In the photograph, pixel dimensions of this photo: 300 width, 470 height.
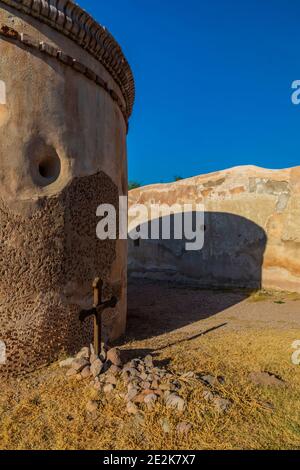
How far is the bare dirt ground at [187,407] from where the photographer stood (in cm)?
241

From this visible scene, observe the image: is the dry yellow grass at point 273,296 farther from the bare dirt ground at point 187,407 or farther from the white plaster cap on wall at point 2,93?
the white plaster cap on wall at point 2,93

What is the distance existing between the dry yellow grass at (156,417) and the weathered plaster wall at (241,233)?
5.69 m

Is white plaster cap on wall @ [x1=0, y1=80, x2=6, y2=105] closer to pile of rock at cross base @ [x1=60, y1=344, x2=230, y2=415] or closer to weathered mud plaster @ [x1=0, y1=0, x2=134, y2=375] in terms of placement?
weathered mud plaster @ [x1=0, y1=0, x2=134, y2=375]

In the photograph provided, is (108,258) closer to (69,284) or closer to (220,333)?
(69,284)

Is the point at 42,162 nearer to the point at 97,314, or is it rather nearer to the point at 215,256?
the point at 97,314

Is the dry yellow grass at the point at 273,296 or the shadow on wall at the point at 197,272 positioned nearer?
the shadow on wall at the point at 197,272

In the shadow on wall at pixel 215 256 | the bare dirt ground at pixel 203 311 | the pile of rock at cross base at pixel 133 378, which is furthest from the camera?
the shadow on wall at pixel 215 256

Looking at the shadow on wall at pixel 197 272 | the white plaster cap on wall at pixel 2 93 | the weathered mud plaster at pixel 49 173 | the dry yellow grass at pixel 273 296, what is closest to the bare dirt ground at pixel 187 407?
the weathered mud plaster at pixel 49 173

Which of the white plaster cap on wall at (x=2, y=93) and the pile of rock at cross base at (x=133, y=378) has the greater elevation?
the white plaster cap on wall at (x=2, y=93)

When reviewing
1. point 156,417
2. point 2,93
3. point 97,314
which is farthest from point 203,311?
point 2,93

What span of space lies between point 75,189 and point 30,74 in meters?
1.24

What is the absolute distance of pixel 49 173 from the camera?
379 centimetres
